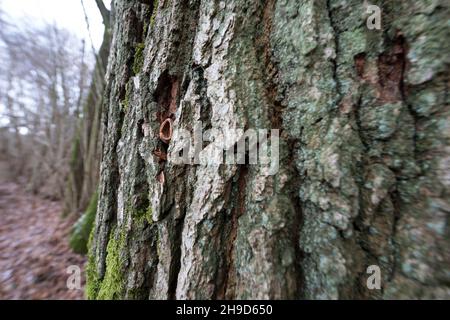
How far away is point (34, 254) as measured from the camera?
3871 millimetres

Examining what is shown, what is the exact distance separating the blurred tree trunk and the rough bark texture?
163 inches

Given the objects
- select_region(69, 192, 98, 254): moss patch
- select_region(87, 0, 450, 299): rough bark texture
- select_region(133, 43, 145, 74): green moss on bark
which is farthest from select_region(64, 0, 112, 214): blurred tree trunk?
select_region(87, 0, 450, 299): rough bark texture

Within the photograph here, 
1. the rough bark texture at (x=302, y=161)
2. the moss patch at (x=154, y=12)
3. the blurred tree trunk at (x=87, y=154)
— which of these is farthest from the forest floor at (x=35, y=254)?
the moss patch at (x=154, y=12)

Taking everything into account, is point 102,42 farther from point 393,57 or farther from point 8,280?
point 393,57

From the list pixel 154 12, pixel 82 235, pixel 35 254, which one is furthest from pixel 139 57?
pixel 35 254

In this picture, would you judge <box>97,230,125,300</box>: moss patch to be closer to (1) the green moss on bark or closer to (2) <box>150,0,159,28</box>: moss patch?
(1) the green moss on bark

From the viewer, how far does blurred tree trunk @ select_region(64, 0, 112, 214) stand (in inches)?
198

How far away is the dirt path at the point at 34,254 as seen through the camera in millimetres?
2951

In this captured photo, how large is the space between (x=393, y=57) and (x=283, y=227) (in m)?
0.83

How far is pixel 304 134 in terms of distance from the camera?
1071mm

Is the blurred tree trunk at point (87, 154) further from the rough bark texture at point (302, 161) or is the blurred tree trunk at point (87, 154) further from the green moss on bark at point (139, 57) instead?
the rough bark texture at point (302, 161)

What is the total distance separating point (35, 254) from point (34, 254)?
Result: 13 millimetres
